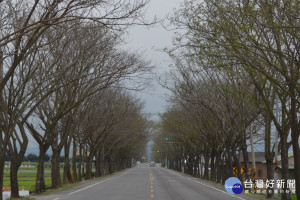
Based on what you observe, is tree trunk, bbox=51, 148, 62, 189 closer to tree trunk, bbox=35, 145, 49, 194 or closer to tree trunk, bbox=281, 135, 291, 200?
tree trunk, bbox=35, 145, 49, 194

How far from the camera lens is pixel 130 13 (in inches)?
538

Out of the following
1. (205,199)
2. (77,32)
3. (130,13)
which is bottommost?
(205,199)

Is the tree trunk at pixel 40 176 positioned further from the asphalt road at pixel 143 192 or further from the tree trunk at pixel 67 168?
the tree trunk at pixel 67 168

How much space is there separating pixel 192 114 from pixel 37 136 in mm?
17488

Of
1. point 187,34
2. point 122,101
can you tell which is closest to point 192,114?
point 122,101

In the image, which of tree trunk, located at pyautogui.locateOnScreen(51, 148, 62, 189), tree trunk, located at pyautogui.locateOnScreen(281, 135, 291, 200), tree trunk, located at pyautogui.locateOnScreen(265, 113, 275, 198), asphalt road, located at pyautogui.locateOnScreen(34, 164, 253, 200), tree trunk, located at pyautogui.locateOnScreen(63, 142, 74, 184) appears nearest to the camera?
tree trunk, located at pyautogui.locateOnScreen(281, 135, 291, 200)

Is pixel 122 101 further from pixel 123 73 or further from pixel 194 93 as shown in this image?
pixel 123 73

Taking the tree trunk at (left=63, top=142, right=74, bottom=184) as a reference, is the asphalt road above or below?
below

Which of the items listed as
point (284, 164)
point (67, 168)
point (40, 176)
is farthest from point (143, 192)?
point (67, 168)

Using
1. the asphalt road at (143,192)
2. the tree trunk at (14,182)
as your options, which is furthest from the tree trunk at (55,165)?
the tree trunk at (14,182)

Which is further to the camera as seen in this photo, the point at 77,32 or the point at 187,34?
the point at 77,32

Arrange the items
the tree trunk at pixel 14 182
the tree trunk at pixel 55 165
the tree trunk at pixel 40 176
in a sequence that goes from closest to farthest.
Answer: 1. the tree trunk at pixel 14 182
2. the tree trunk at pixel 40 176
3. the tree trunk at pixel 55 165

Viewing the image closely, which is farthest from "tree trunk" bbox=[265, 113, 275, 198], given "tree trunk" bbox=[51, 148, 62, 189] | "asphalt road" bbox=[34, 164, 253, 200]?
"tree trunk" bbox=[51, 148, 62, 189]

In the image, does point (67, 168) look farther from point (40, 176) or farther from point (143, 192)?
point (143, 192)
